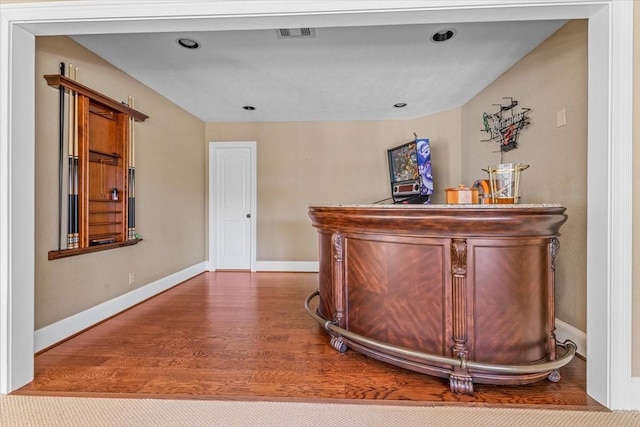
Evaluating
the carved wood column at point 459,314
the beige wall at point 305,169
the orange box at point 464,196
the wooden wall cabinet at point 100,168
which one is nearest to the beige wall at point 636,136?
the orange box at point 464,196

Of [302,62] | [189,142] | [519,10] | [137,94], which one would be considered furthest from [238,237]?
[519,10]

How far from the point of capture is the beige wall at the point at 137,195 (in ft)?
7.20

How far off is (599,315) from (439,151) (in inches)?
128

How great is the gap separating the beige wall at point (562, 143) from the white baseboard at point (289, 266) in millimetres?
3148

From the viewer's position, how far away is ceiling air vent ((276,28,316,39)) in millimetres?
2271

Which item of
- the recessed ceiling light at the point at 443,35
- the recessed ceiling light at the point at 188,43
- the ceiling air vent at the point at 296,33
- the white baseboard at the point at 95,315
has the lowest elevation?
the white baseboard at the point at 95,315

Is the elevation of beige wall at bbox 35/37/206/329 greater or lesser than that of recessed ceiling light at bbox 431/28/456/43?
lesser

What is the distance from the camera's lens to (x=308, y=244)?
488 cm

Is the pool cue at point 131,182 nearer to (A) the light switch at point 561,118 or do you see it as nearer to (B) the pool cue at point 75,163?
(B) the pool cue at point 75,163

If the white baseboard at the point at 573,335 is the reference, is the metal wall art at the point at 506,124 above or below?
above

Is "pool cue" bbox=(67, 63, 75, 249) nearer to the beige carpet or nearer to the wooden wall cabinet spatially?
the wooden wall cabinet

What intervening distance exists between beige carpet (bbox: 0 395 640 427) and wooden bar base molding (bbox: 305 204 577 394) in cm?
20

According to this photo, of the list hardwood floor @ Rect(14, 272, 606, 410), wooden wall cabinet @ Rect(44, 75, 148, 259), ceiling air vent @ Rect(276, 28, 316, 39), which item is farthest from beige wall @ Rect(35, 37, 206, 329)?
ceiling air vent @ Rect(276, 28, 316, 39)

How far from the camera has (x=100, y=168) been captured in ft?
8.99
